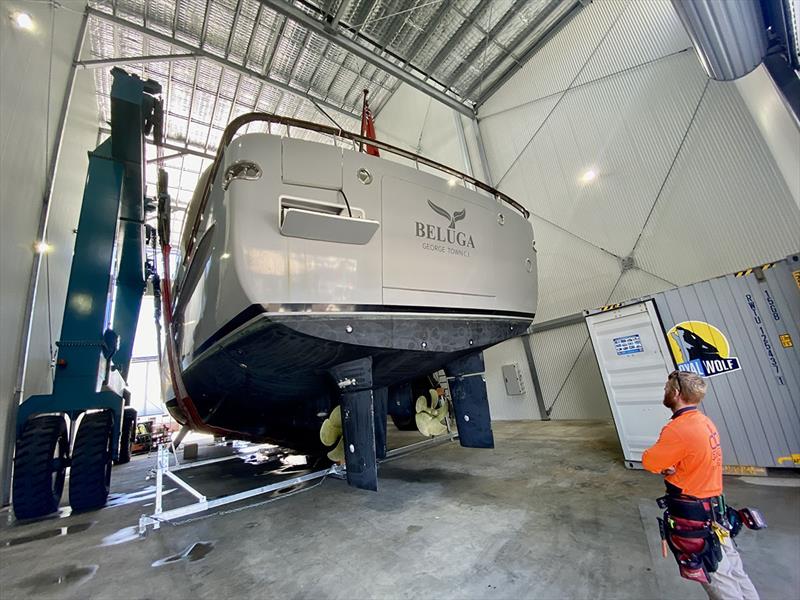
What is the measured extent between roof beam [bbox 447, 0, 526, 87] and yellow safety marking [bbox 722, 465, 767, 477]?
28.1ft

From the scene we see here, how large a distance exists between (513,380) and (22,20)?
32.3ft

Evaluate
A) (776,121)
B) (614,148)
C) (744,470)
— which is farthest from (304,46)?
(744,470)

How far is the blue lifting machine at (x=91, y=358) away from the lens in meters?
3.09

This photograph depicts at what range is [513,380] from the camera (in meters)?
7.55

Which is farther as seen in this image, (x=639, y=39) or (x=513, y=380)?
(x=513, y=380)

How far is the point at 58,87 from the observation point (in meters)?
5.68

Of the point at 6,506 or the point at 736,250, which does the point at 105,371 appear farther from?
the point at 736,250

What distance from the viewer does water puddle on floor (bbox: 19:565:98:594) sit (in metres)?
1.80

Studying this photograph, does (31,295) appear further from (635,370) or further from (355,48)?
(635,370)

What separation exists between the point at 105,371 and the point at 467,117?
9358 mm

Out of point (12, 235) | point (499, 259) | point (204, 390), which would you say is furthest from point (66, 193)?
point (499, 259)

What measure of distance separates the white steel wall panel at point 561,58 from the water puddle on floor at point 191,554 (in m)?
9.14

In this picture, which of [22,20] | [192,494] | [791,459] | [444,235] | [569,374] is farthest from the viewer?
[569,374]

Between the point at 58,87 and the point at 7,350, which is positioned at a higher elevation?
the point at 58,87
